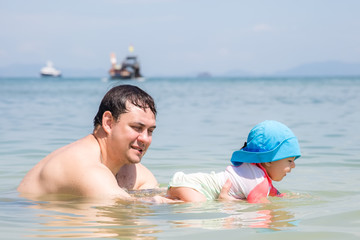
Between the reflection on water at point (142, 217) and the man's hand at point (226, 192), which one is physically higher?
the man's hand at point (226, 192)

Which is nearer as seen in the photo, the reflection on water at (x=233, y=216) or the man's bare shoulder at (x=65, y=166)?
the reflection on water at (x=233, y=216)

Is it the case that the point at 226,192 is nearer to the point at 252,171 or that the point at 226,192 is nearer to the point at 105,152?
the point at 252,171

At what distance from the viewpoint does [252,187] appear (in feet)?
14.5

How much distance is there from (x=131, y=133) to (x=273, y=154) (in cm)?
113

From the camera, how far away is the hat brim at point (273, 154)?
4.42 metres

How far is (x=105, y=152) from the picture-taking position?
458 centimetres

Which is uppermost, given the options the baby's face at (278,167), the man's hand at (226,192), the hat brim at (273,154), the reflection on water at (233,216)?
the hat brim at (273,154)

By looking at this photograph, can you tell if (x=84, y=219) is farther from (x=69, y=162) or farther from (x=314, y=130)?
(x=314, y=130)

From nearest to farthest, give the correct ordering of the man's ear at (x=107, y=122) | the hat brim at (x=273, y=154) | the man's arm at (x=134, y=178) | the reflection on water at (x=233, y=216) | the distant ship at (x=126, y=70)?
the reflection on water at (x=233, y=216) → the hat brim at (x=273, y=154) → the man's ear at (x=107, y=122) → the man's arm at (x=134, y=178) → the distant ship at (x=126, y=70)

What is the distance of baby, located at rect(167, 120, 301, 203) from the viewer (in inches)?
174

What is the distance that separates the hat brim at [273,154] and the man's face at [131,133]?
0.76 meters

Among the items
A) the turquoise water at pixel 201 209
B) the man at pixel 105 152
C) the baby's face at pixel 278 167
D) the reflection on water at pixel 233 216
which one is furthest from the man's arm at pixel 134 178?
the baby's face at pixel 278 167

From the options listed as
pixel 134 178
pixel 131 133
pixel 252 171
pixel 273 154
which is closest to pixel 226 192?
pixel 252 171

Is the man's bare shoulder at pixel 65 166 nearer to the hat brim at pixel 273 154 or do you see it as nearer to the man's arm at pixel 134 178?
the man's arm at pixel 134 178
